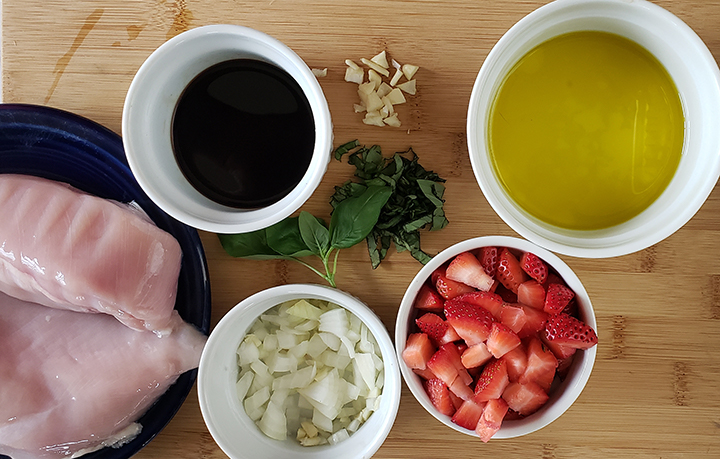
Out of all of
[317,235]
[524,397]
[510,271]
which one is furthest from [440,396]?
[317,235]

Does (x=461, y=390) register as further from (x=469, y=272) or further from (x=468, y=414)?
(x=469, y=272)

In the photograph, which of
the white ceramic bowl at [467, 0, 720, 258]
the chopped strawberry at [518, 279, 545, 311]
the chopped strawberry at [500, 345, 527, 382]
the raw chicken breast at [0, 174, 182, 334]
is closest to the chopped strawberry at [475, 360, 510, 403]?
the chopped strawberry at [500, 345, 527, 382]

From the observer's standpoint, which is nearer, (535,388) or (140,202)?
(535,388)

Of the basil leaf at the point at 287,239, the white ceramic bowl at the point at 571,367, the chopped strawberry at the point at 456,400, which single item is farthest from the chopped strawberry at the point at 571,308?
the basil leaf at the point at 287,239

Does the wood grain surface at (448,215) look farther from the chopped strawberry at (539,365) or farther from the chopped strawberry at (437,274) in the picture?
the chopped strawberry at (539,365)

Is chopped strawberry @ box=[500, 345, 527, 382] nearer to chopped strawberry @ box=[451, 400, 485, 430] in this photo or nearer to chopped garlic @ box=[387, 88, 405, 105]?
chopped strawberry @ box=[451, 400, 485, 430]

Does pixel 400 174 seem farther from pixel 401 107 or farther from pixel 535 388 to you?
pixel 535 388

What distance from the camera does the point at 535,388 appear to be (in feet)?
3.02

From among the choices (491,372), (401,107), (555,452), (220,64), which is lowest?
(555,452)

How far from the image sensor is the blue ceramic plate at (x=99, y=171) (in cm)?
100

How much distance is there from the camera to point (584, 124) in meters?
0.89

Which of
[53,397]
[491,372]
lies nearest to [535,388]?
[491,372]

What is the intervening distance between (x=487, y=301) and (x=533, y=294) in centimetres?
8

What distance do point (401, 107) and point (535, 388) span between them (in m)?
0.54
